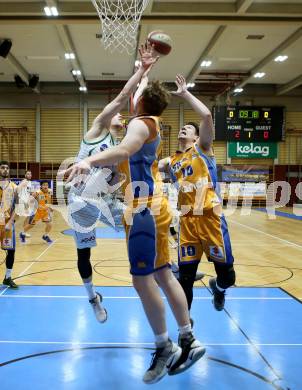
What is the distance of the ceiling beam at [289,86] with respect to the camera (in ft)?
63.2

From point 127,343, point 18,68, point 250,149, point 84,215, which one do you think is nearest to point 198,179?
point 84,215

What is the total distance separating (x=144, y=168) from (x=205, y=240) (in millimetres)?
1299

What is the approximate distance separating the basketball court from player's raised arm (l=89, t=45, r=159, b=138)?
6.08 feet

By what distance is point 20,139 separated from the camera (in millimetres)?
20781

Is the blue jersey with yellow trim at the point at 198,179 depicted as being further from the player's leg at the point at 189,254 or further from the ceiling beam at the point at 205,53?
the ceiling beam at the point at 205,53

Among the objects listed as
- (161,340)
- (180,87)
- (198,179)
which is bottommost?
(161,340)

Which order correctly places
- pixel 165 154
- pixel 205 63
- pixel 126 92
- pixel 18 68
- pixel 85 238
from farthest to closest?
1. pixel 165 154
2. pixel 18 68
3. pixel 205 63
4. pixel 85 238
5. pixel 126 92

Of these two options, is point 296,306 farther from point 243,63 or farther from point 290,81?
point 290,81

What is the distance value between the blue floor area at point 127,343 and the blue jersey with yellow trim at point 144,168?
53.2 inches

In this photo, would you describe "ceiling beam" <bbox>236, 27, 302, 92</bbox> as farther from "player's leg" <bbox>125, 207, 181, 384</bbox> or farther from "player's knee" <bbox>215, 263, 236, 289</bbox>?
"player's leg" <bbox>125, 207, 181, 384</bbox>

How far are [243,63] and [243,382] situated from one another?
1625cm

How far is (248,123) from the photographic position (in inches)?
803

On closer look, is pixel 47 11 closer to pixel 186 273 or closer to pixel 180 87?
pixel 180 87

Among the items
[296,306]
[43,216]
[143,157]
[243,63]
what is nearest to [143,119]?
[143,157]
